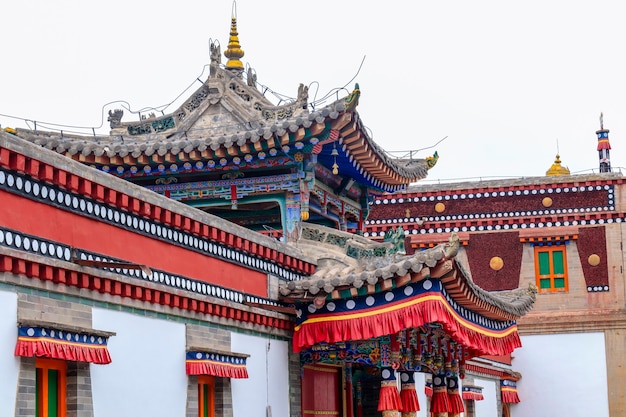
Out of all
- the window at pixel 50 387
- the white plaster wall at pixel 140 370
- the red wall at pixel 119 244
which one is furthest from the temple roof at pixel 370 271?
the window at pixel 50 387

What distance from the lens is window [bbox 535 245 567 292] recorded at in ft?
111

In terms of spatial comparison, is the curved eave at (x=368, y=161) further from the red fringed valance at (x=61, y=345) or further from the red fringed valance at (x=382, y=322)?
the red fringed valance at (x=61, y=345)

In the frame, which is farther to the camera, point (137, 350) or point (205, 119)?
point (205, 119)

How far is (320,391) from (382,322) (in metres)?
2.92

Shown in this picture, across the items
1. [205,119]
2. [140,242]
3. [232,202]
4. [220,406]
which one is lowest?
[220,406]

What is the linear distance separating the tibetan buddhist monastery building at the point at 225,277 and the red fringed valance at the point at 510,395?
31.6 feet

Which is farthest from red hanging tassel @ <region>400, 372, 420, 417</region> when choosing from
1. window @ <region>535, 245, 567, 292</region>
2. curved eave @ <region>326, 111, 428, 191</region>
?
window @ <region>535, 245, 567, 292</region>

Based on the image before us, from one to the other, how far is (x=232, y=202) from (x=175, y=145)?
1.32 meters

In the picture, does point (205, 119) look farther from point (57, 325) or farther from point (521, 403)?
point (521, 403)

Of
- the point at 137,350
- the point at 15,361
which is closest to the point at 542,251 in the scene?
the point at 137,350

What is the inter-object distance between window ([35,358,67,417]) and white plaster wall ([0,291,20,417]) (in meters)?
0.47

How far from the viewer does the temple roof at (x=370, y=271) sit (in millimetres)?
14938

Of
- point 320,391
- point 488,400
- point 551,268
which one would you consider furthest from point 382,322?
point 551,268

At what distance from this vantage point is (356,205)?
21344mm
